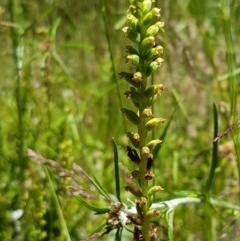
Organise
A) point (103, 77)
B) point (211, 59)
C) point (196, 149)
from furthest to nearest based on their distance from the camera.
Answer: point (103, 77) < point (196, 149) < point (211, 59)

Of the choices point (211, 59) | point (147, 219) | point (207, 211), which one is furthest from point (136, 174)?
point (211, 59)

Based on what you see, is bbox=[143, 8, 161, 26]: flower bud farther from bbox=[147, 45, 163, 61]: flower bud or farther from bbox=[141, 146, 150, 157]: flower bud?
bbox=[141, 146, 150, 157]: flower bud

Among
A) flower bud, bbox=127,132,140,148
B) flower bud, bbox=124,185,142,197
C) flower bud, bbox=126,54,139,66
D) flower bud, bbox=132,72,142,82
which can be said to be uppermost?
flower bud, bbox=126,54,139,66

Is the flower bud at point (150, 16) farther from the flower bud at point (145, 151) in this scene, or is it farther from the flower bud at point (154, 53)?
the flower bud at point (145, 151)

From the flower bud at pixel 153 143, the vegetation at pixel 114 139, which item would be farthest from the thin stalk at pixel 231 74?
the flower bud at pixel 153 143

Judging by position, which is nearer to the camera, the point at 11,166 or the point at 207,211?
the point at 207,211

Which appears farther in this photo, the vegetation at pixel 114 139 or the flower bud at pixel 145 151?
the vegetation at pixel 114 139

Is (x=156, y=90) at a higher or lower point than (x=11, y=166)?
higher

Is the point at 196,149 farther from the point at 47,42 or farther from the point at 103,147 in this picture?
the point at 47,42

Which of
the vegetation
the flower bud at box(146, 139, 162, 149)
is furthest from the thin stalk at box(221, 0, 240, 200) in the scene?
the flower bud at box(146, 139, 162, 149)
